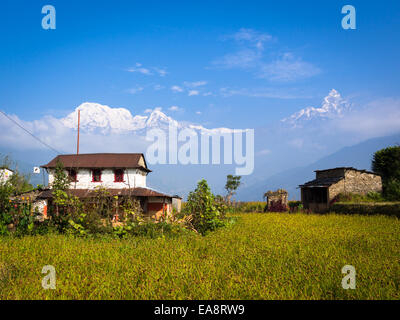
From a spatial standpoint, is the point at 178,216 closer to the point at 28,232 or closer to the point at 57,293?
the point at 28,232

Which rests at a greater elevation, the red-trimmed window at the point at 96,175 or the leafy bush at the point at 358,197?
the red-trimmed window at the point at 96,175

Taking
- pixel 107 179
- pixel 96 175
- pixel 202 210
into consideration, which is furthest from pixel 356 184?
pixel 96 175

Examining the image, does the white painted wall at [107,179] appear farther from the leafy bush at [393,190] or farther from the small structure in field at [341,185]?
the leafy bush at [393,190]

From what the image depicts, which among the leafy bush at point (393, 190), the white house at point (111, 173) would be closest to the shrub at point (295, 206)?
the leafy bush at point (393, 190)

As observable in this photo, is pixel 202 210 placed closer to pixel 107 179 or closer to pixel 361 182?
pixel 107 179

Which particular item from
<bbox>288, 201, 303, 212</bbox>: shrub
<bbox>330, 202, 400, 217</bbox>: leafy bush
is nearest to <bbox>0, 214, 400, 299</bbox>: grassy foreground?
<bbox>330, 202, 400, 217</bbox>: leafy bush

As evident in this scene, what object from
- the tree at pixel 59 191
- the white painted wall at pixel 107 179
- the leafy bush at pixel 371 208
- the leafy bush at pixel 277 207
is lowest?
the leafy bush at pixel 277 207

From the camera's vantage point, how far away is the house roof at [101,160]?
31.6 metres

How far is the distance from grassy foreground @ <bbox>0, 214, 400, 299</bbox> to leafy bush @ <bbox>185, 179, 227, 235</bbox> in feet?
9.69

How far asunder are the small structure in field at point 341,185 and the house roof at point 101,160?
18.0 metres

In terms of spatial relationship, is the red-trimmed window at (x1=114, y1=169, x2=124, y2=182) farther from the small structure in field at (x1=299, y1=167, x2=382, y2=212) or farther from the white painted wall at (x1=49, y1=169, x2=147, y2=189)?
the small structure in field at (x1=299, y1=167, x2=382, y2=212)

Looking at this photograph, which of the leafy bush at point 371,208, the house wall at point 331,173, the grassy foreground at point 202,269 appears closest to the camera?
the grassy foreground at point 202,269

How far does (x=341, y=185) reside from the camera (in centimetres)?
2975

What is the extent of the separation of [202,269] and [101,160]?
28.2 meters
